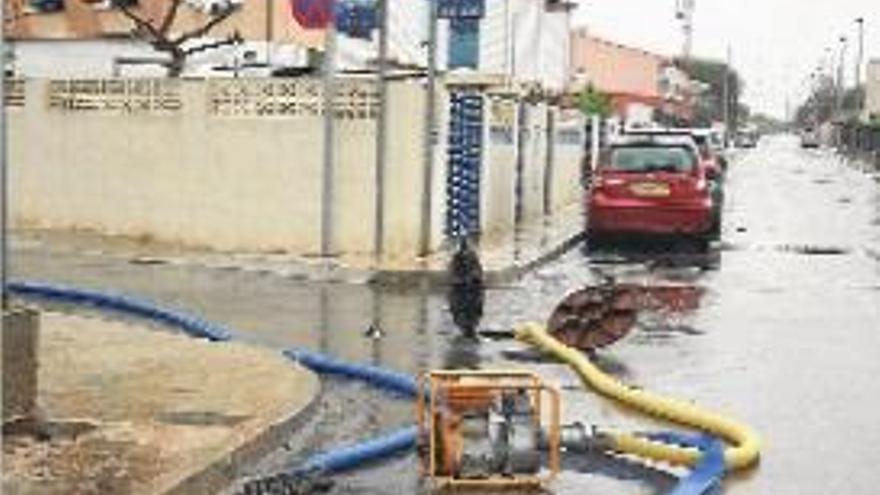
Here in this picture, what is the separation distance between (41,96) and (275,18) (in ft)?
68.3

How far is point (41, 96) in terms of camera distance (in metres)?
22.4

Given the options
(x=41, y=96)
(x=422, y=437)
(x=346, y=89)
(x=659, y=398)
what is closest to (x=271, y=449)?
(x=422, y=437)

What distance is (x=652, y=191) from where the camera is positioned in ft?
78.1

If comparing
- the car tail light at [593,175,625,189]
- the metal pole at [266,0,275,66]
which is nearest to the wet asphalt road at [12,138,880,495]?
the car tail light at [593,175,625,189]

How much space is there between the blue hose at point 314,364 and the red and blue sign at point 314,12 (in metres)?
5.48

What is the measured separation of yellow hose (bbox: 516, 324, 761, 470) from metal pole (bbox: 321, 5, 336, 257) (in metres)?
7.91

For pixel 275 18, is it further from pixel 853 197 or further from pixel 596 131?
pixel 853 197

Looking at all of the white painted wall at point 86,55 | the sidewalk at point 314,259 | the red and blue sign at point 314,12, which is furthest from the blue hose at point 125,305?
the white painted wall at point 86,55

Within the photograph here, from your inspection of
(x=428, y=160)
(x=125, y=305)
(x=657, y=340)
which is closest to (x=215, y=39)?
(x=428, y=160)

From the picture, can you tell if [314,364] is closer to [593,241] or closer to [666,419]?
[666,419]

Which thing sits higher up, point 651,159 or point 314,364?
point 651,159

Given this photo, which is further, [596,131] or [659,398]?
[596,131]

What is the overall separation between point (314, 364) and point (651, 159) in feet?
42.7

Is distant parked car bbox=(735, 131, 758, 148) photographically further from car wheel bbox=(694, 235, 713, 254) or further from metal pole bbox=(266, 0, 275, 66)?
car wheel bbox=(694, 235, 713, 254)
